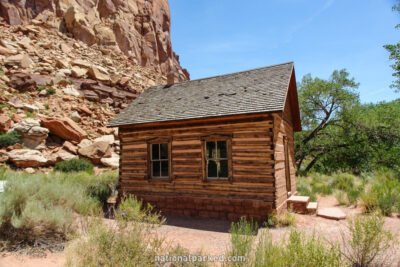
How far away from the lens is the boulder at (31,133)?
15.6 metres

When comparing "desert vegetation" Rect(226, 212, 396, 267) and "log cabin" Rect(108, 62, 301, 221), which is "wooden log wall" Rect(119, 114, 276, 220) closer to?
"log cabin" Rect(108, 62, 301, 221)

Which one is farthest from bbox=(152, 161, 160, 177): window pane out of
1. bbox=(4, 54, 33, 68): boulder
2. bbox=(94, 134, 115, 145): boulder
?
bbox=(4, 54, 33, 68): boulder

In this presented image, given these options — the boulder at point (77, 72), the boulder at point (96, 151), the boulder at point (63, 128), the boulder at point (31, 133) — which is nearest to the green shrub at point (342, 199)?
the boulder at point (96, 151)

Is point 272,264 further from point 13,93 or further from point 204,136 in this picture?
point 13,93

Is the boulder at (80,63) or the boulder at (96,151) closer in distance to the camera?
the boulder at (96,151)

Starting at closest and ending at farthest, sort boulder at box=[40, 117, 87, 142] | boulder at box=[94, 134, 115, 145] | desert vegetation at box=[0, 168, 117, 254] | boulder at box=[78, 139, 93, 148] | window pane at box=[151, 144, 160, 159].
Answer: desert vegetation at box=[0, 168, 117, 254], window pane at box=[151, 144, 160, 159], boulder at box=[40, 117, 87, 142], boulder at box=[78, 139, 93, 148], boulder at box=[94, 134, 115, 145]

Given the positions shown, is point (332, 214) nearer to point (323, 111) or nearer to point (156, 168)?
point (156, 168)

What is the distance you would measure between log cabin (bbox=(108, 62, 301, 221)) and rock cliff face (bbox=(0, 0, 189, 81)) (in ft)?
92.9

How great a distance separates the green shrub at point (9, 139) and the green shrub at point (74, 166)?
9.79ft

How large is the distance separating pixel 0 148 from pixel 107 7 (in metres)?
31.6

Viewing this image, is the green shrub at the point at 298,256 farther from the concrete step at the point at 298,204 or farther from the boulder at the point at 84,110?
the boulder at the point at 84,110

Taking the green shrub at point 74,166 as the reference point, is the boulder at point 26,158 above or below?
above

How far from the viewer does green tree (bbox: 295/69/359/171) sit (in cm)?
1728

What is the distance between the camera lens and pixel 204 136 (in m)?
8.60
